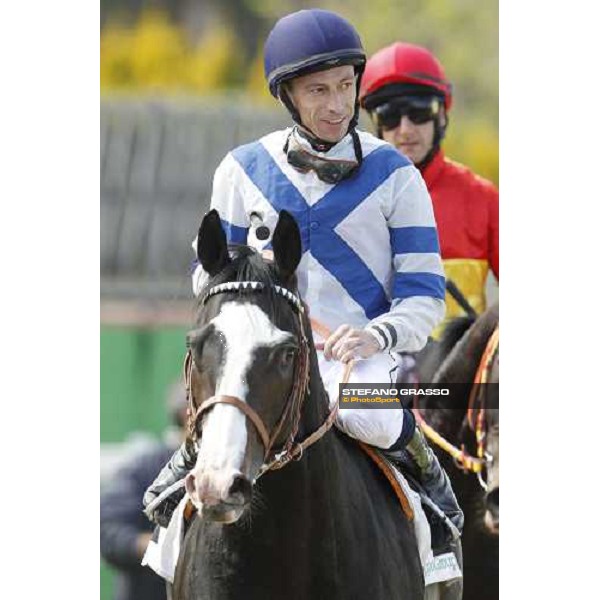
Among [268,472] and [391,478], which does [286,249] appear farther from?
[391,478]

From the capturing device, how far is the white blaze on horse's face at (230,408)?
8.36 ft

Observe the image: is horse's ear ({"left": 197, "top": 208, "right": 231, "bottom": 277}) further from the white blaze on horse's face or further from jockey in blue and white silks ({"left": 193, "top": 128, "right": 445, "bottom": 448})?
jockey in blue and white silks ({"left": 193, "top": 128, "right": 445, "bottom": 448})

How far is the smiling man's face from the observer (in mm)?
3416

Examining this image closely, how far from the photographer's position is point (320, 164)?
3.51 metres

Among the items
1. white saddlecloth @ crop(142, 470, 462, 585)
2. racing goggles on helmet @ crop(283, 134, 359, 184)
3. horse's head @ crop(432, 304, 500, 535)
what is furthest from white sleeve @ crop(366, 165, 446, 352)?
horse's head @ crop(432, 304, 500, 535)

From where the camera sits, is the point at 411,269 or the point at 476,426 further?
the point at 476,426

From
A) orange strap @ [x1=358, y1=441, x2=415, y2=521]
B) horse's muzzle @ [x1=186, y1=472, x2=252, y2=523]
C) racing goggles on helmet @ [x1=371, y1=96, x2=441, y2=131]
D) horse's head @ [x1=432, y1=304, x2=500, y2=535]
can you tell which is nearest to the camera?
horse's muzzle @ [x1=186, y1=472, x2=252, y2=523]

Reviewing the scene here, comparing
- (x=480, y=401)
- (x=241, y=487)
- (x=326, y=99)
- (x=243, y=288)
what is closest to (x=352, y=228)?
(x=326, y=99)

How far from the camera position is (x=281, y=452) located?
278 cm

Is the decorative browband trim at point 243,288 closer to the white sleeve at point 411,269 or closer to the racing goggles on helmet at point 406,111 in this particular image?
the white sleeve at point 411,269

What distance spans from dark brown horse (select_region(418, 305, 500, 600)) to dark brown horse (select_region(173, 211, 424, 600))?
126cm

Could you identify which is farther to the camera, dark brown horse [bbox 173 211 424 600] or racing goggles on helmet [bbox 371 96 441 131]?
racing goggles on helmet [bbox 371 96 441 131]

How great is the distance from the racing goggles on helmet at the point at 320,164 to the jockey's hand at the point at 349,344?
502 mm

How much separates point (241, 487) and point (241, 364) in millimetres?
265
